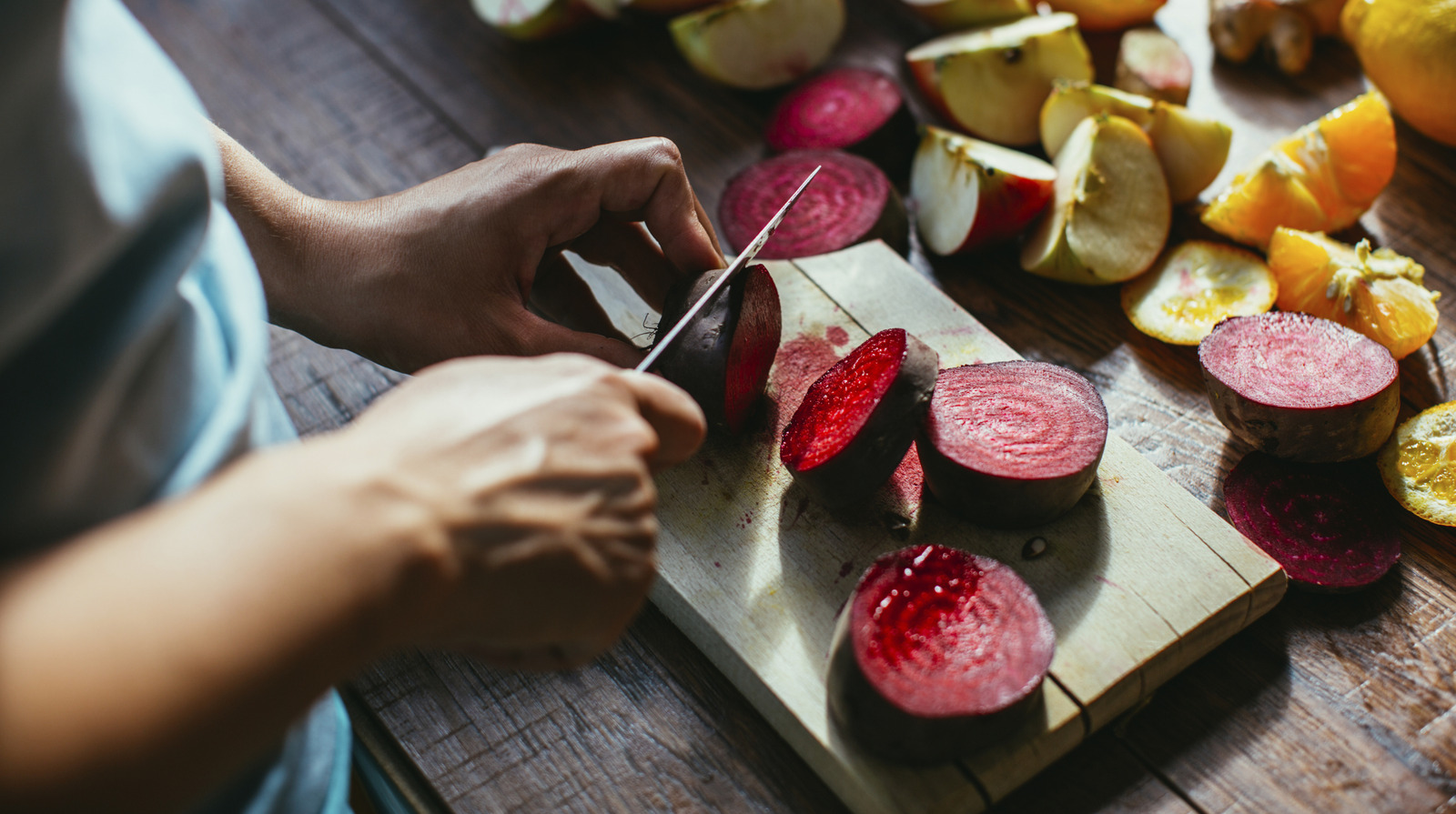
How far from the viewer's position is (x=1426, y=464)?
1.54 meters

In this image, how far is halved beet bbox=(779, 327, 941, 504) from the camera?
1.36m

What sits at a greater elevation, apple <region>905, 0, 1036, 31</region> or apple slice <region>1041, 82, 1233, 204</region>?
apple <region>905, 0, 1036, 31</region>

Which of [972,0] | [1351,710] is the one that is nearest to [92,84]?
[1351,710]

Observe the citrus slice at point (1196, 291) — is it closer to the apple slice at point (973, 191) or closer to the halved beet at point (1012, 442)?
the apple slice at point (973, 191)

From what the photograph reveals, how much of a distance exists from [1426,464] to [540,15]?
89.2 inches

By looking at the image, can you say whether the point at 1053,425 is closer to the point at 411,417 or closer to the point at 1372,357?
the point at 1372,357

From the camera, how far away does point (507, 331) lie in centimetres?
157

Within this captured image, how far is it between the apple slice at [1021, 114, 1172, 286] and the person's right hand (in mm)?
1111

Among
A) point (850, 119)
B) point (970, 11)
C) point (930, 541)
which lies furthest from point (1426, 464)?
point (970, 11)

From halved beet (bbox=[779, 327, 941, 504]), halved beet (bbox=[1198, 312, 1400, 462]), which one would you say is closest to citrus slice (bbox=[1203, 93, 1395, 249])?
halved beet (bbox=[1198, 312, 1400, 462])

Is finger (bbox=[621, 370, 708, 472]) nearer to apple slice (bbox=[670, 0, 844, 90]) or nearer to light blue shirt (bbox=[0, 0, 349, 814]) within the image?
light blue shirt (bbox=[0, 0, 349, 814])

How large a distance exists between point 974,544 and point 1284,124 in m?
1.50

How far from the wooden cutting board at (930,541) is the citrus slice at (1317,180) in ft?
2.15

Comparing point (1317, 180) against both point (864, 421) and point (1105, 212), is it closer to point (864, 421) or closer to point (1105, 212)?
point (1105, 212)
